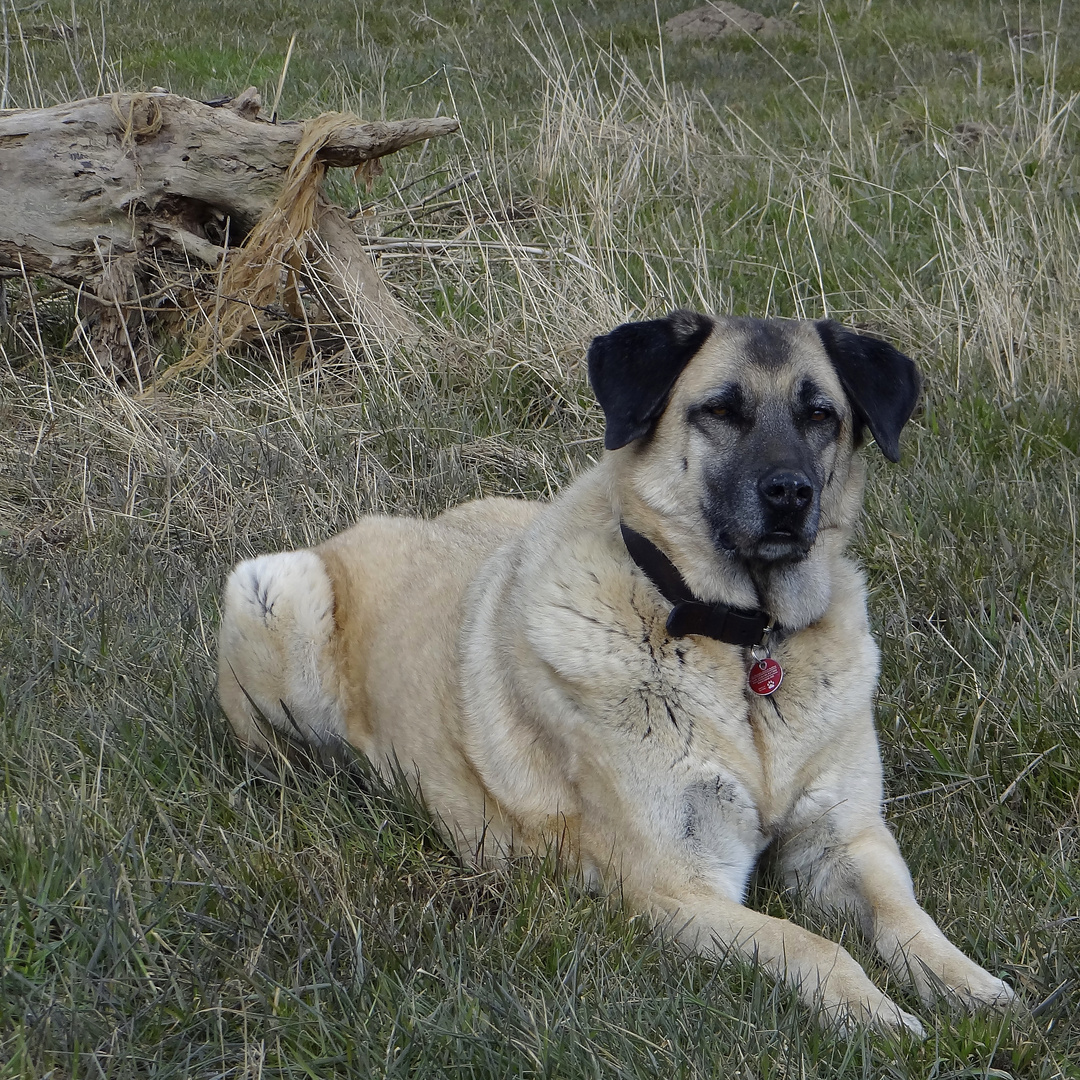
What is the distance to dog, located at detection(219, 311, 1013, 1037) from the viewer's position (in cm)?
286

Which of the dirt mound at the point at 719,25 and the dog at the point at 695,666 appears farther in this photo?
the dirt mound at the point at 719,25

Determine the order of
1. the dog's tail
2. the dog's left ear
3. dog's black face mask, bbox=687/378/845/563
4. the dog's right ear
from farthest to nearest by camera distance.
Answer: the dog's tail, the dog's left ear, the dog's right ear, dog's black face mask, bbox=687/378/845/563

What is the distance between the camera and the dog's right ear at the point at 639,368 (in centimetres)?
309

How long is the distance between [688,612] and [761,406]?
0.57 metres

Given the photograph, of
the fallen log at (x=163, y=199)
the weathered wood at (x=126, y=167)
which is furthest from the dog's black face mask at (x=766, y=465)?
the weathered wood at (x=126, y=167)

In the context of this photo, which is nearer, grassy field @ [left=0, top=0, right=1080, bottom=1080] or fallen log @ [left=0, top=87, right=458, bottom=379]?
grassy field @ [left=0, top=0, right=1080, bottom=1080]

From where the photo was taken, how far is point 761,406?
3.12 m

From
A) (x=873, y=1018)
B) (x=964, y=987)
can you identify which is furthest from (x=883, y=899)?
(x=873, y=1018)

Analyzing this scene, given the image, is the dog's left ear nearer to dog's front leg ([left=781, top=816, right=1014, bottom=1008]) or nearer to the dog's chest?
the dog's chest

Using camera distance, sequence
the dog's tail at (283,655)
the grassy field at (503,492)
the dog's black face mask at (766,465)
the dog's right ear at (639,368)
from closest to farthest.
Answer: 1. the grassy field at (503,492)
2. the dog's black face mask at (766,465)
3. the dog's right ear at (639,368)
4. the dog's tail at (283,655)

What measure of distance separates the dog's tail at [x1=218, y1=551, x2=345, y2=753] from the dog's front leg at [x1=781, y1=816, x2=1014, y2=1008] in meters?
1.50

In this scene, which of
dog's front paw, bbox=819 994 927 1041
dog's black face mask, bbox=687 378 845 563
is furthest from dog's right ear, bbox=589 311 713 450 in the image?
dog's front paw, bbox=819 994 927 1041

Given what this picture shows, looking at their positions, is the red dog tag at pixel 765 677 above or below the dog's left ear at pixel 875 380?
below

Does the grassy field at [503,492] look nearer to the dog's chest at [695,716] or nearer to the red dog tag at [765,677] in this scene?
the dog's chest at [695,716]
